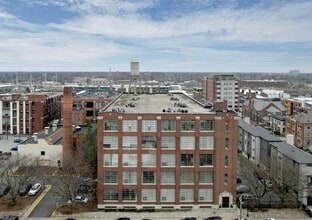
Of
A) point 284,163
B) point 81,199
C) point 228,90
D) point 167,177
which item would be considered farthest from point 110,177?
point 228,90

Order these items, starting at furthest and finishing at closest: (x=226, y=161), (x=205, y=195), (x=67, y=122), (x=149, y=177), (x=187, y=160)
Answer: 1. (x=67, y=122)
2. (x=205, y=195)
3. (x=149, y=177)
4. (x=187, y=160)
5. (x=226, y=161)

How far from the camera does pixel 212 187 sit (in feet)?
147

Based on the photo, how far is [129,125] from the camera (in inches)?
1763

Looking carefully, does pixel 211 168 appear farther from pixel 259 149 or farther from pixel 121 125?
pixel 259 149

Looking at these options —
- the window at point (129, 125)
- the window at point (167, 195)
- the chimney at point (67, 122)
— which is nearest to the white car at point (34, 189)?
the chimney at point (67, 122)

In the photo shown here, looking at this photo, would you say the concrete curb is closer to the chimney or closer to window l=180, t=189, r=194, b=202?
the chimney

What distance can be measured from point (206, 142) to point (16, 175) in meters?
25.3

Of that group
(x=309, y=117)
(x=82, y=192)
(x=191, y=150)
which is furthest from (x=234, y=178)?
(x=309, y=117)


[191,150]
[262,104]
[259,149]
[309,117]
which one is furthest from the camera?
[262,104]

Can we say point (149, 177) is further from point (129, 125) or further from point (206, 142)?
point (206, 142)

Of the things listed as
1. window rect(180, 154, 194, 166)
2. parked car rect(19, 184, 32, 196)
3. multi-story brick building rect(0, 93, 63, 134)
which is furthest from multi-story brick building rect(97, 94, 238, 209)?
multi-story brick building rect(0, 93, 63, 134)

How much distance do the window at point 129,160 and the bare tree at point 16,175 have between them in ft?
43.9

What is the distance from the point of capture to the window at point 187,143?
44656 mm

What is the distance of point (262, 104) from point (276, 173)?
66.9m
